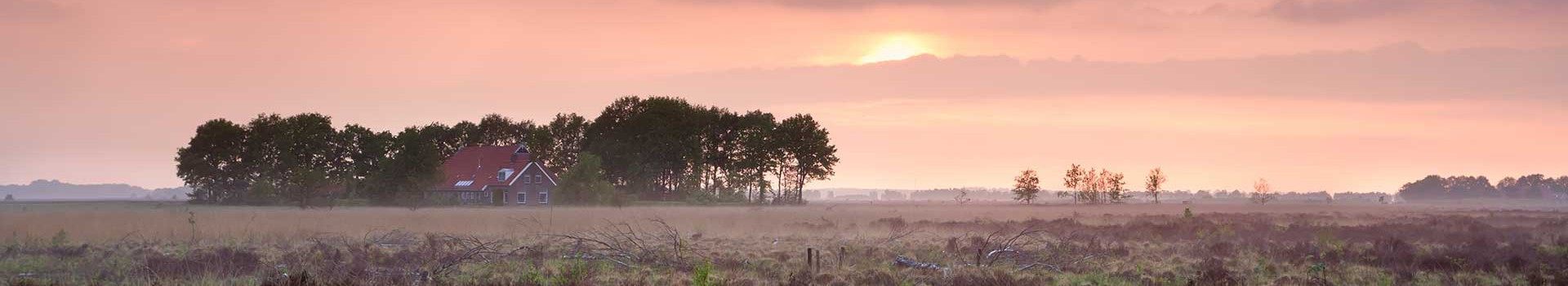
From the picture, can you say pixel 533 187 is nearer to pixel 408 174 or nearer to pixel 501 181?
pixel 501 181

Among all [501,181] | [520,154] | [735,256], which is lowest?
[735,256]

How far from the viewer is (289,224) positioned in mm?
41938

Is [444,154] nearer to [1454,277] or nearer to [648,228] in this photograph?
[648,228]

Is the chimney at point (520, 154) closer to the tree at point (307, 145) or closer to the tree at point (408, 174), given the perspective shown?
the tree at point (408, 174)

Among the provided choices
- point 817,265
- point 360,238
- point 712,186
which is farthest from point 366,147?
point 817,265

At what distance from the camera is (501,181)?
9669 centimetres

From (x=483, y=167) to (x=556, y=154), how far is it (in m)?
13.0

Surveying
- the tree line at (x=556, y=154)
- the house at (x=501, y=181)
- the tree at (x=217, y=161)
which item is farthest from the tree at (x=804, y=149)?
the tree at (x=217, y=161)

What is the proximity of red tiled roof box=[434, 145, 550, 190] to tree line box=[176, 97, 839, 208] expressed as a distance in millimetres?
3408

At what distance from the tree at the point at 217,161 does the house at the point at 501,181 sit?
16.6 meters

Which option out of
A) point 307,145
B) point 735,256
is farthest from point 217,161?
point 735,256

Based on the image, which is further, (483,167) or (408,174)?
(483,167)

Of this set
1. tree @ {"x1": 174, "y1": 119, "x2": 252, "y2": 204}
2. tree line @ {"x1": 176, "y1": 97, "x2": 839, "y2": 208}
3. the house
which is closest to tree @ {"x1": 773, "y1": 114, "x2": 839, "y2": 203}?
tree line @ {"x1": 176, "y1": 97, "x2": 839, "y2": 208}

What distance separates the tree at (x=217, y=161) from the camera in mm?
95625
